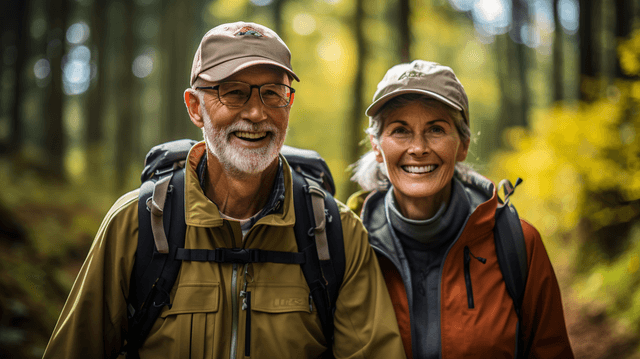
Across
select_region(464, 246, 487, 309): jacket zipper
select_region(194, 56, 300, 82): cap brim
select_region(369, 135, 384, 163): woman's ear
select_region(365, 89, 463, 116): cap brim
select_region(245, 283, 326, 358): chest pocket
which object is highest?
select_region(194, 56, 300, 82): cap brim

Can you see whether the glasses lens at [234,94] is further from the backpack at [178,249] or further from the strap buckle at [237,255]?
the strap buckle at [237,255]

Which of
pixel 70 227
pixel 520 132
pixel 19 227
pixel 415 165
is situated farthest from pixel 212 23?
pixel 415 165

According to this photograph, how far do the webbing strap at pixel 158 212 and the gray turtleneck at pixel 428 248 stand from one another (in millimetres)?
1574

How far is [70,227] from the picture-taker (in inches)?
470

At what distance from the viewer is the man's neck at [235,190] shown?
9.27 ft

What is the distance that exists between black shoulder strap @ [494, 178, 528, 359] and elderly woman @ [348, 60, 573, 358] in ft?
0.10

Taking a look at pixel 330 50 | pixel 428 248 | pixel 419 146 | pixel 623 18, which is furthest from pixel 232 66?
pixel 330 50

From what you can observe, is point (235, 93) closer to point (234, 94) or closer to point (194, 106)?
point (234, 94)

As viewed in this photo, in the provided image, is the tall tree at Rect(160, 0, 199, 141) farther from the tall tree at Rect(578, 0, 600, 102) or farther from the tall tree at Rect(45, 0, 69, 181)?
the tall tree at Rect(578, 0, 600, 102)

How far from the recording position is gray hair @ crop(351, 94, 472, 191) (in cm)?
303

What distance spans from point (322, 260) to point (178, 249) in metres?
0.86

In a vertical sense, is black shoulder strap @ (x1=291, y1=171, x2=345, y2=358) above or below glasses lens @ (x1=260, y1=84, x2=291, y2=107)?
below

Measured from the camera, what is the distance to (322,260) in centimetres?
271

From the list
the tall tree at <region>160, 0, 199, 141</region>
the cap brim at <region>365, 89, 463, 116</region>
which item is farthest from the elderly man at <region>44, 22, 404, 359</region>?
the tall tree at <region>160, 0, 199, 141</region>
